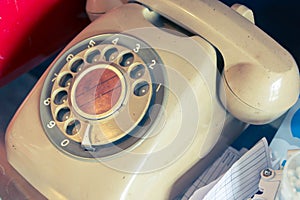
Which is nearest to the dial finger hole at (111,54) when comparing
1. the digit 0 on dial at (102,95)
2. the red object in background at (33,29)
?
the digit 0 on dial at (102,95)

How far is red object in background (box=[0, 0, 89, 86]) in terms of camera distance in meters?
0.74

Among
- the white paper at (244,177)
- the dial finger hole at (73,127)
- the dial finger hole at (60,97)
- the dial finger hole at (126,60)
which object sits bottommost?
the white paper at (244,177)

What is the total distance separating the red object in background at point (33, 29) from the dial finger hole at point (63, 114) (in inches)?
6.5

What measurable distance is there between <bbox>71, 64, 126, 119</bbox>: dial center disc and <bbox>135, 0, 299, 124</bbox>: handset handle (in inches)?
4.4

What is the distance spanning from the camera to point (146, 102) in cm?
63

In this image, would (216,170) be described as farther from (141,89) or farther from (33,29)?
(33,29)

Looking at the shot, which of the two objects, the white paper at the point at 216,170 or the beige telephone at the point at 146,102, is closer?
the beige telephone at the point at 146,102

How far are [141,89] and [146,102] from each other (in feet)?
0.08

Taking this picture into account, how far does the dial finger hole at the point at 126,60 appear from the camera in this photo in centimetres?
66

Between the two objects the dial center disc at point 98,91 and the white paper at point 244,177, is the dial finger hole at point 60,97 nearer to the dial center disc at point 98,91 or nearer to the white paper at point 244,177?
the dial center disc at point 98,91

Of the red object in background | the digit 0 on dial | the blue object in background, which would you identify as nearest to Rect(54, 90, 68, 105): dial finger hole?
the digit 0 on dial

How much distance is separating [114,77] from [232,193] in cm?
21

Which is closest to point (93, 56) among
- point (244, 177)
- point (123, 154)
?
point (123, 154)

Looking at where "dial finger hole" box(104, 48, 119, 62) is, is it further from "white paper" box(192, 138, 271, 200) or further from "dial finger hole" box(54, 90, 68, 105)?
"white paper" box(192, 138, 271, 200)
